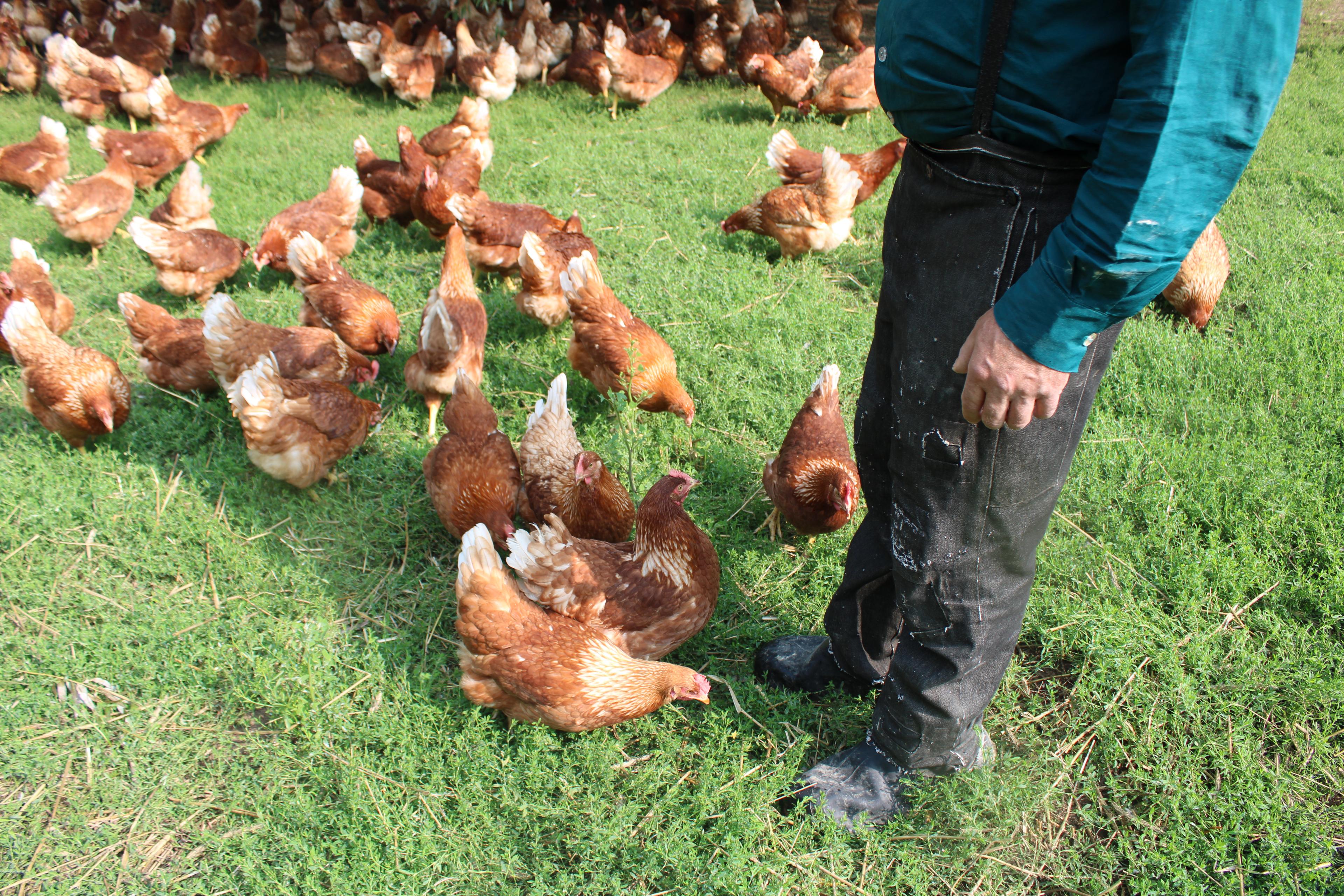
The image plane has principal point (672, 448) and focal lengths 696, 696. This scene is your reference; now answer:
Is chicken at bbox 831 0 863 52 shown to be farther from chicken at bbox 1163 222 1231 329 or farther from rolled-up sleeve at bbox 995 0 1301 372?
rolled-up sleeve at bbox 995 0 1301 372

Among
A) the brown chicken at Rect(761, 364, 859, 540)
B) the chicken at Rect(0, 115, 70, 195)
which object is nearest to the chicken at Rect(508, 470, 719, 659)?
the brown chicken at Rect(761, 364, 859, 540)

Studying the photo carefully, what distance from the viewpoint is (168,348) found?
15.2ft

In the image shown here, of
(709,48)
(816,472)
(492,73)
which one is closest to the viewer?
(816,472)

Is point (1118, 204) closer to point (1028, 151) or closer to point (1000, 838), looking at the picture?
point (1028, 151)

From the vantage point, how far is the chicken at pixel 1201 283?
15.2 ft

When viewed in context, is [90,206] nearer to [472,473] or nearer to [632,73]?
[472,473]

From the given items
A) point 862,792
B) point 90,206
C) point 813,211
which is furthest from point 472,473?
point 90,206

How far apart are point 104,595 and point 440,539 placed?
1.63 m

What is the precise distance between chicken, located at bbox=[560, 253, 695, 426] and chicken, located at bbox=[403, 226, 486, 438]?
637mm

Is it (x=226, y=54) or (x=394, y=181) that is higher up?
(x=226, y=54)

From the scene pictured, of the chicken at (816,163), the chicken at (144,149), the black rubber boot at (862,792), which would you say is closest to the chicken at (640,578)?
the black rubber boot at (862,792)

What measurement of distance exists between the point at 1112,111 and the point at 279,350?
181 inches

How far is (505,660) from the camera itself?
2.79 meters

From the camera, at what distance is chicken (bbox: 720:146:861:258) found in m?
5.79
